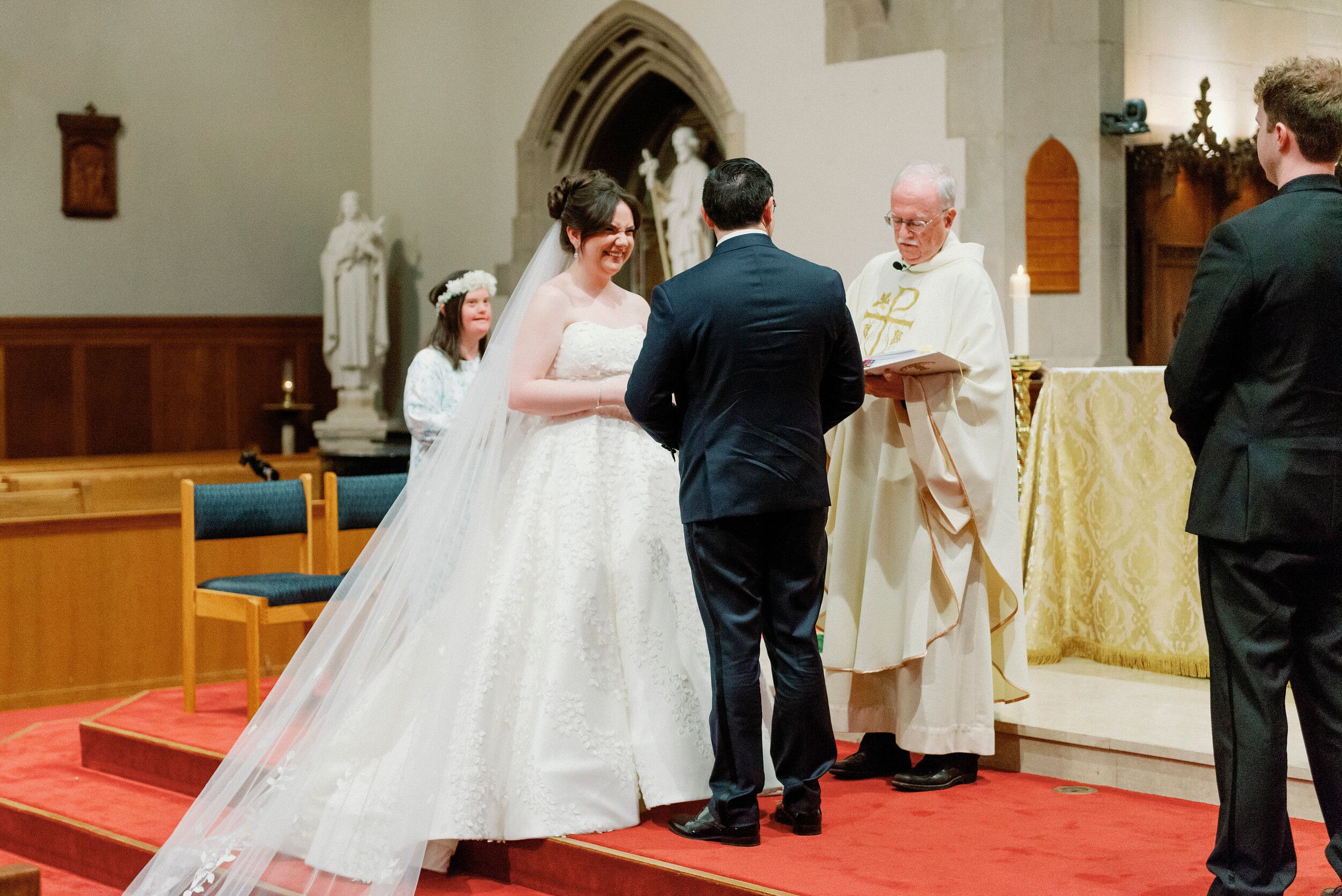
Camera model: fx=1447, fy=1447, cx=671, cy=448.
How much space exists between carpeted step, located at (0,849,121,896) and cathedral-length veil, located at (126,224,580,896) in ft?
2.40

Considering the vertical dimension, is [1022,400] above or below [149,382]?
below

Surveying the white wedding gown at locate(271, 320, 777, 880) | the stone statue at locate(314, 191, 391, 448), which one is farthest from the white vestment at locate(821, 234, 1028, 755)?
the stone statue at locate(314, 191, 391, 448)

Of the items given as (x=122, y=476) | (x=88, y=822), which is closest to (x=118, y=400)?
(x=122, y=476)

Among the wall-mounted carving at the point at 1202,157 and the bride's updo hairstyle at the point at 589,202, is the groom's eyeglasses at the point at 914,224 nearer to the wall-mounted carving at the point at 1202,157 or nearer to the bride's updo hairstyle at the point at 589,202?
the bride's updo hairstyle at the point at 589,202

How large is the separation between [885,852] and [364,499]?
9.65ft

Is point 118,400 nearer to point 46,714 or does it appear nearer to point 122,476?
point 122,476

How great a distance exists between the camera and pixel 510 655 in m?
3.45

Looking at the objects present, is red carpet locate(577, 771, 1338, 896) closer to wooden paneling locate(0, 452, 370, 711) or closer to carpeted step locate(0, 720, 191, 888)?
carpeted step locate(0, 720, 191, 888)

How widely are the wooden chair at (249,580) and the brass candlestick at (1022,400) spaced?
7.85 ft

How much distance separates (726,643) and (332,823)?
3.34 feet

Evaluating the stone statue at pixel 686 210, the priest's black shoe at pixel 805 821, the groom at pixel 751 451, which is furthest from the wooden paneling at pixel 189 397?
the priest's black shoe at pixel 805 821

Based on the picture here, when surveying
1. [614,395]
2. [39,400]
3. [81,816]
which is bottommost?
[81,816]

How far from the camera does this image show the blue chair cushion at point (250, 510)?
5160mm

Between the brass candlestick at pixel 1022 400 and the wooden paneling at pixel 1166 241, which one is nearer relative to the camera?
the brass candlestick at pixel 1022 400
